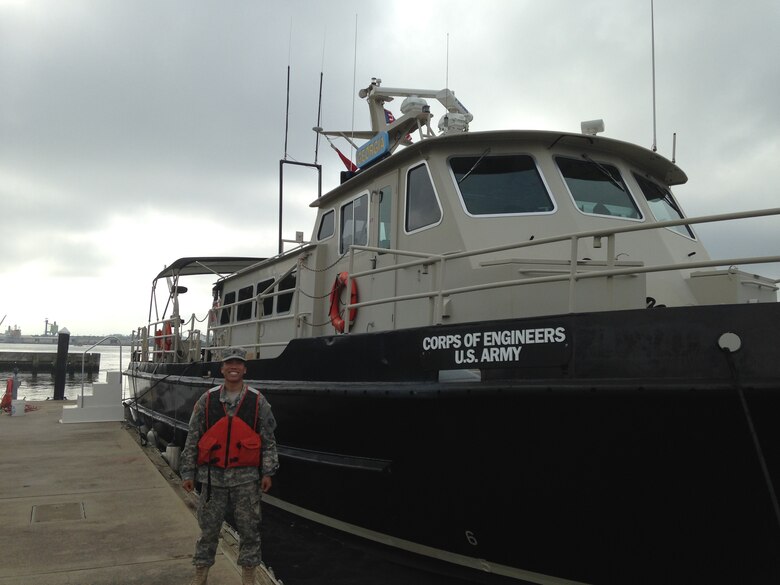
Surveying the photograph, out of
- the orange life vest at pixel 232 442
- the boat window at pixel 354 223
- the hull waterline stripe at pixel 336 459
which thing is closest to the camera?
the orange life vest at pixel 232 442

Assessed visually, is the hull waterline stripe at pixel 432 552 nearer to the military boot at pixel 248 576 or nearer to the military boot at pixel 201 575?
the military boot at pixel 248 576

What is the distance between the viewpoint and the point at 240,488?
399 cm

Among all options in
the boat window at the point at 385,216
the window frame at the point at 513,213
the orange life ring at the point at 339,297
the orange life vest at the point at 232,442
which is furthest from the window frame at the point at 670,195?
the orange life vest at the point at 232,442

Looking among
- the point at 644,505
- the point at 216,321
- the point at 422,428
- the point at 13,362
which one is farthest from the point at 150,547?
the point at 13,362

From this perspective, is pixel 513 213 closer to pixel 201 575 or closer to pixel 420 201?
pixel 420 201

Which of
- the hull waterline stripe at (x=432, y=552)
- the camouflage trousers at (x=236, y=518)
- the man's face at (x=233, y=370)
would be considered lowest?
the hull waterline stripe at (x=432, y=552)

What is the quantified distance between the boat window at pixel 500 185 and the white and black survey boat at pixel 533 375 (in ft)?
0.06

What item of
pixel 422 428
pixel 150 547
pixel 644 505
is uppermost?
pixel 422 428

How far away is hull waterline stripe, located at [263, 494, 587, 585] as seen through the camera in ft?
14.4

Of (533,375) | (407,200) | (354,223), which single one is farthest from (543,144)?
(533,375)

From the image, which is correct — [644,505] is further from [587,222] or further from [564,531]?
[587,222]

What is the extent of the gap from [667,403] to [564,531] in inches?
44.7

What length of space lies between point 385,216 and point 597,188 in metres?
1.96

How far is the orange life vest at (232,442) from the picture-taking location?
3.93 meters
